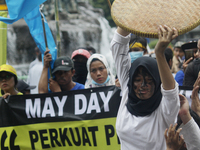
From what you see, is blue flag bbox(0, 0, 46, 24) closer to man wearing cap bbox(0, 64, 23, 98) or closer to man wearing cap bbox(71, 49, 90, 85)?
man wearing cap bbox(0, 64, 23, 98)

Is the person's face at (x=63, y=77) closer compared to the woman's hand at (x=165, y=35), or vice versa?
the woman's hand at (x=165, y=35)

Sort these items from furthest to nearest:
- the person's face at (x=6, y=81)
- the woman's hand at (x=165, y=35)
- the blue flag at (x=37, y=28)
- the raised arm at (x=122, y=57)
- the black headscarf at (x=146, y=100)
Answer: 1. the blue flag at (x=37, y=28)
2. the person's face at (x=6, y=81)
3. the raised arm at (x=122, y=57)
4. the black headscarf at (x=146, y=100)
5. the woman's hand at (x=165, y=35)

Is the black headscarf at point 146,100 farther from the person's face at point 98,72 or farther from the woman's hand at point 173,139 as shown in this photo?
the person's face at point 98,72

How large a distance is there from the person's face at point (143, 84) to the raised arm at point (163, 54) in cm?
20

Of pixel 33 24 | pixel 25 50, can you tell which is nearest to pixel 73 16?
pixel 25 50

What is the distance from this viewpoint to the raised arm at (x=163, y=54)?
1.94 meters

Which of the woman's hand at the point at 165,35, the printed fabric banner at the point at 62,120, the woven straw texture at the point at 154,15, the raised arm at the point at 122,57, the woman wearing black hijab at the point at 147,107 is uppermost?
the woven straw texture at the point at 154,15

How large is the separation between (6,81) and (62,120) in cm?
103

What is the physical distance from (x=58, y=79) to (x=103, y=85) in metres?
0.69

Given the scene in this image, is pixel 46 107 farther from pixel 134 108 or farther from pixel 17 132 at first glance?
pixel 134 108

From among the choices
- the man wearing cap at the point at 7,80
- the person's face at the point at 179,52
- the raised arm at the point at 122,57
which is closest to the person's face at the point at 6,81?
the man wearing cap at the point at 7,80

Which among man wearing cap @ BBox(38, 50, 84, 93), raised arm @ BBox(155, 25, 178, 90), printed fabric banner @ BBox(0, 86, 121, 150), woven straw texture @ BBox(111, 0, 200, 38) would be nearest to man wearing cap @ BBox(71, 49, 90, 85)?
man wearing cap @ BBox(38, 50, 84, 93)

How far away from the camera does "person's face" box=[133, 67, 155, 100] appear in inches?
87.9

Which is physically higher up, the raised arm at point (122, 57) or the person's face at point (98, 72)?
the raised arm at point (122, 57)
